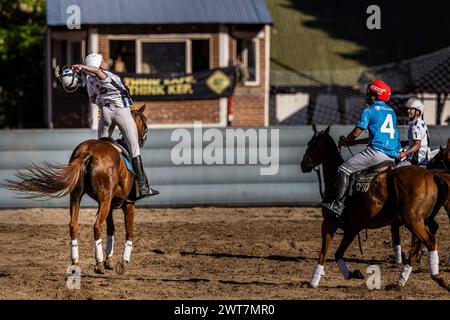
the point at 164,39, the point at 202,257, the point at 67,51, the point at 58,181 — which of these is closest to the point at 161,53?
the point at 164,39

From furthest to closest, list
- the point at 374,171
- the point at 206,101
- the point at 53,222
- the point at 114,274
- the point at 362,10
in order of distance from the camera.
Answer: the point at 362,10 < the point at 206,101 < the point at 53,222 < the point at 114,274 < the point at 374,171

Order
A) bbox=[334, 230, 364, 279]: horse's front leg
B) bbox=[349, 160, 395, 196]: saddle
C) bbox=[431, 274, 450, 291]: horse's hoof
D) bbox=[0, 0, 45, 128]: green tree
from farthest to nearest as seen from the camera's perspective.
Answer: bbox=[0, 0, 45, 128]: green tree → bbox=[334, 230, 364, 279]: horse's front leg → bbox=[349, 160, 395, 196]: saddle → bbox=[431, 274, 450, 291]: horse's hoof

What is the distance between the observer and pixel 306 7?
41594 millimetres

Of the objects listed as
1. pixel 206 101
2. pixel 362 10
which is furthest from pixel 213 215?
pixel 362 10

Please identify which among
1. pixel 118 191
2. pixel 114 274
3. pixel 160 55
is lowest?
pixel 114 274

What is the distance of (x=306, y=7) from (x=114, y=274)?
2958 centimetres

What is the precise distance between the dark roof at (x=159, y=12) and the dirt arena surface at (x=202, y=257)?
11389 mm

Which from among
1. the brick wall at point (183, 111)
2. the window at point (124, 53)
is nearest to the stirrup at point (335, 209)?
the brick wall at point (183, 111)

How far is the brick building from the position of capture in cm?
3102

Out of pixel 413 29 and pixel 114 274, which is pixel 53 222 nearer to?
pixel 114 274

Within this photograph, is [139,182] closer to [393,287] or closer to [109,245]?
[109,245]

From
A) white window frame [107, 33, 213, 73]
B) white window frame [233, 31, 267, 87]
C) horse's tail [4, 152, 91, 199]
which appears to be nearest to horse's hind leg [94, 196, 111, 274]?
horse's tail [4, 152, 91, 199]

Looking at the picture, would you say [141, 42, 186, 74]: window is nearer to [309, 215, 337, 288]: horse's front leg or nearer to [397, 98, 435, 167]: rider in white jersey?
[397, 98, 435, 167]: rider in white jersey

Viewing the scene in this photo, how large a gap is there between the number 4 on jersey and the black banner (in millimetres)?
18023
